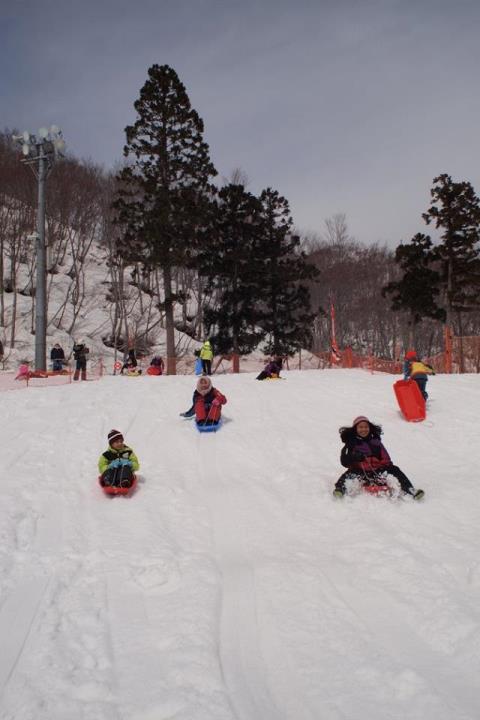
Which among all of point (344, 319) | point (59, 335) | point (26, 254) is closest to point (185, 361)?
point (59, 335)

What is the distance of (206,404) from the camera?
9422 mm

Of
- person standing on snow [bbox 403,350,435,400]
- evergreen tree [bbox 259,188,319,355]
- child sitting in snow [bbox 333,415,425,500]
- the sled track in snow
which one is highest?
evergreen tree [bbox 259,188,319,355]

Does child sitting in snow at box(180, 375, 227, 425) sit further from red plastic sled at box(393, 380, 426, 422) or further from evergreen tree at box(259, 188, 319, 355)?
evergreen tree at box(259, 188, 319, 355)

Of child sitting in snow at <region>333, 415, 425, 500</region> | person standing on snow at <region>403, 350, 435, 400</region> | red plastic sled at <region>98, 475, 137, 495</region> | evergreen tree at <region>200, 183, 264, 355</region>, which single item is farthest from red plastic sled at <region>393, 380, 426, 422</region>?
evergreen tree at <region>200, 183, 264, 355</region>

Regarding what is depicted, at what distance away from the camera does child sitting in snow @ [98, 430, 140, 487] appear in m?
5.96

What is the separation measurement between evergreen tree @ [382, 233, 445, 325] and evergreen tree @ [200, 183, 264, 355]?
288 inches

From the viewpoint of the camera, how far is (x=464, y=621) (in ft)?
10.1

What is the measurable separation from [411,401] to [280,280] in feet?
60.9

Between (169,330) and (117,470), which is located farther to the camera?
(169,330)

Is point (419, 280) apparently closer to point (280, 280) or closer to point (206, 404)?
point (280, 280)

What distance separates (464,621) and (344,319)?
39.6 meters

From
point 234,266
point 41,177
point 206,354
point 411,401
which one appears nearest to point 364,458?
point 411,401

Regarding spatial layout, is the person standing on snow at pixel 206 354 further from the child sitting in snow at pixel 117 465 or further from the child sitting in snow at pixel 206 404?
the child sitting in snow at pixel 117 465

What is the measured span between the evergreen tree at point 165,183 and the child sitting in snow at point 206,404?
13487mm
